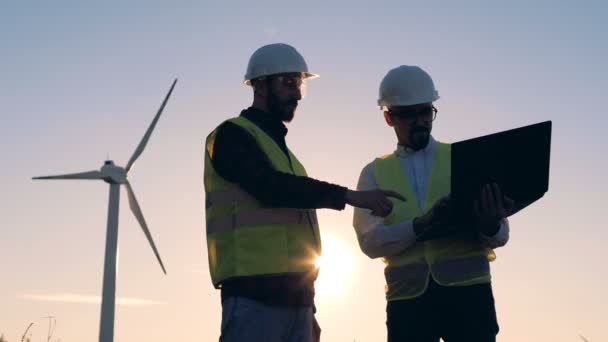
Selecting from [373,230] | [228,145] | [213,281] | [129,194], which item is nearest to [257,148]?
[228,145]

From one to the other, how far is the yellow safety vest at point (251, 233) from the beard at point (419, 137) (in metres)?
1.82

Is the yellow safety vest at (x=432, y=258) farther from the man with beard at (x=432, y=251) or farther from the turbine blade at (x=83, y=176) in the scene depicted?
the turbine blade at (x=83, y=176)

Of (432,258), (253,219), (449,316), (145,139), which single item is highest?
(145,139)

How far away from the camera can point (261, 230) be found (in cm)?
716

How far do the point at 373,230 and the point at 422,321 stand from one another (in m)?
0.97

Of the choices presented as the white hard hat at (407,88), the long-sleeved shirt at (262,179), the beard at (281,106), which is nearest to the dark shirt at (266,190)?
the long-sleeved shirt at (262,179)

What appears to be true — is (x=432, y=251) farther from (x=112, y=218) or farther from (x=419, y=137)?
(x=112, y=218)

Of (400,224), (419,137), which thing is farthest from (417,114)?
(400,224)

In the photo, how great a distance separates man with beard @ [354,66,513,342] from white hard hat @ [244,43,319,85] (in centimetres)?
146

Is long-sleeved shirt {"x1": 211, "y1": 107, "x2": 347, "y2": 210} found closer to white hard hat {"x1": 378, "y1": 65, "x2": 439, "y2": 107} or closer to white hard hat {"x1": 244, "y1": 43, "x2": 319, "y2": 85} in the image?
white hard hat {"x1": 244, "y1": 43, "x2": 319, "y2": 85}

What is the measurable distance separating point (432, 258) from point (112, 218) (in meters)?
4.57

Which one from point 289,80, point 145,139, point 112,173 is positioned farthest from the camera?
point 145,139

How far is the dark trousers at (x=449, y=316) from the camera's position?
7945mm

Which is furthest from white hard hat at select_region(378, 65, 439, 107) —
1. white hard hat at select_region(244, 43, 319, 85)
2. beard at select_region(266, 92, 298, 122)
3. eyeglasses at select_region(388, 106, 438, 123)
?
beard at select_region(266, 92, 298, 122)
